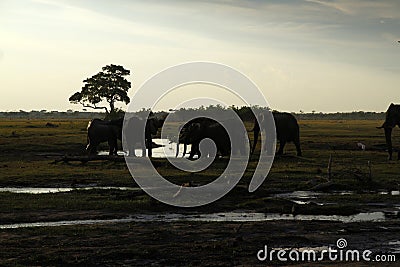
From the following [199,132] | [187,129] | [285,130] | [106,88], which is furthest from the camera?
[106,88]

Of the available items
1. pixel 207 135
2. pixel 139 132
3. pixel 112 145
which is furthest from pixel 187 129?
pixel 139 132

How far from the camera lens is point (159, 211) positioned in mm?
17078

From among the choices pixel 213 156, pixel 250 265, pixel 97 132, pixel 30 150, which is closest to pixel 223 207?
pixel 250 265

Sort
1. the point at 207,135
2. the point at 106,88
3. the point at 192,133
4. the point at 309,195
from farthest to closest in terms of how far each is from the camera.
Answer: the point at 106,88, the point at 192,133, the point at 207,135, the point at 309,195

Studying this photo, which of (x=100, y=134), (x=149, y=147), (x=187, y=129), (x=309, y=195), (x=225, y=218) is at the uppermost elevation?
(x=187, y=129)

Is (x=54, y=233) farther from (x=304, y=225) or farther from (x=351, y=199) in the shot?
(x=351, y=199)

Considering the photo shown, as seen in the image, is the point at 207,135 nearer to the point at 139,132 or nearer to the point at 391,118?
the point at 139,132

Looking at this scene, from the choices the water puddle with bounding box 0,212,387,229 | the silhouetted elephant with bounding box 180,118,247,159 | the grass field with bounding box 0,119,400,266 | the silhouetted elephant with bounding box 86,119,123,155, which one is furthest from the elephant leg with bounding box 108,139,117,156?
the water puddle with bounding box 0,212,387,229

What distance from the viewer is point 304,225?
48.4 feet

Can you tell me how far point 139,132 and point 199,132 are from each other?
6267mm

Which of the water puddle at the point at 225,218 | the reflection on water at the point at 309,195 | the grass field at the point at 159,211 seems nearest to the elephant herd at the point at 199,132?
the grass field at the point at 159,211

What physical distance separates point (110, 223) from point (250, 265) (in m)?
4.95

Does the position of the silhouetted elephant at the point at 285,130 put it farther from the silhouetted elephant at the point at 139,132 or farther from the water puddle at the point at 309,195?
the water puddle at the point at 309,195

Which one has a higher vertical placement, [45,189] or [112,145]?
[112,145]
